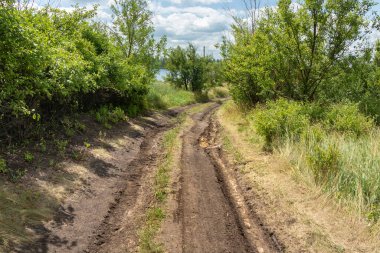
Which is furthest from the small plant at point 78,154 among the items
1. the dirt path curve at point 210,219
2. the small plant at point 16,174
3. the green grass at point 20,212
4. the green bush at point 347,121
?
the green bush at point 347,121

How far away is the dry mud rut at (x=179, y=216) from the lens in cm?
589

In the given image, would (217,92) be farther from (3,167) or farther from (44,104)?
(3,167)

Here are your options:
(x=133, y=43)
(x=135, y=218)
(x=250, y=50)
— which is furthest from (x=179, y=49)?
(x=135, y=218)

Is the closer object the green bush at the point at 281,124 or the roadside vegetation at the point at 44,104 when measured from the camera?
the roadside vegetation at the point at 44,104

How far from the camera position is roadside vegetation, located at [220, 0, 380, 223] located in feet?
27.0

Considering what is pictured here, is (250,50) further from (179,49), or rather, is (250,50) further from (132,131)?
(179,49)

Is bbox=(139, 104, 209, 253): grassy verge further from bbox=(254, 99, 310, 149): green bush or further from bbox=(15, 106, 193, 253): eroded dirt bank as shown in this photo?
bbox=(254, 99, 310, 149): green bush

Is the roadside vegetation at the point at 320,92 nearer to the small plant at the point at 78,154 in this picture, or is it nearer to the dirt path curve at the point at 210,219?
the dirt path curve at the point at 210,219

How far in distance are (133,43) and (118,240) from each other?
20.0 metres

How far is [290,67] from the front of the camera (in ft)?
48.2

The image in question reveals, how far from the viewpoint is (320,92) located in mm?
14320

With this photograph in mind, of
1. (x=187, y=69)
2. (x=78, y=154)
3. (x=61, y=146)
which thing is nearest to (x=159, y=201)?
(x=78, y=154)

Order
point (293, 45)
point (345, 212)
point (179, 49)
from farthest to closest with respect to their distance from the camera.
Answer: point (179, 49), point (293, 45), point (345, 212)

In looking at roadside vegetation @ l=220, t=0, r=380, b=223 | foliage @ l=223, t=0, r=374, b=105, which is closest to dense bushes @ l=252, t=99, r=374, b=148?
roadside vegetation @ l=220, t=0, r=380, b=223
